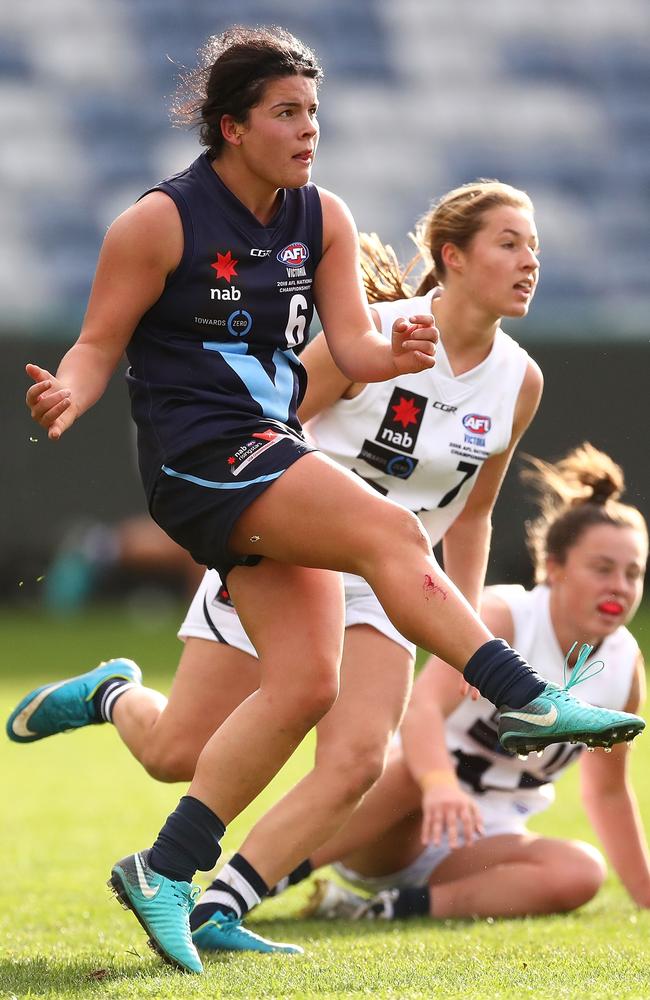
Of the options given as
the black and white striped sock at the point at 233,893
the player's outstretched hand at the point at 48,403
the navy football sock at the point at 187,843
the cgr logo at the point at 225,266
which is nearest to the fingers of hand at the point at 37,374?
the player's outstretched hand at the point at 48,403

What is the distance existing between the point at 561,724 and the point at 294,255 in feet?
3.91

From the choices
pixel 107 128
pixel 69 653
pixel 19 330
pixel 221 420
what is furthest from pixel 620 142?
pixel 221 420

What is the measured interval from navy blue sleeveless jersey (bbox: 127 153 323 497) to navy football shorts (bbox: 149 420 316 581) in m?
0.02

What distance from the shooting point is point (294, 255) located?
3.35 metres

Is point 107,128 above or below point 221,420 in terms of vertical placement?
above

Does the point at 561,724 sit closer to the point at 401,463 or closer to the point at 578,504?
the point at 401,463

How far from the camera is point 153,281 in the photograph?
125 inches

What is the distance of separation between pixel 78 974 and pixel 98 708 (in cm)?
122

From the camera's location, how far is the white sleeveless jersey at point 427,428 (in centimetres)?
397

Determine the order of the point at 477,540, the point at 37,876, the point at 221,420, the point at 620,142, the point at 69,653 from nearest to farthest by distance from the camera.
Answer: the point at 221,420 → the point at 477,540 → the point at 37,876 → the point at 69,653 → the point at 620,142

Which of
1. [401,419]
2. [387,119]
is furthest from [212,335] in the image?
[387,119]

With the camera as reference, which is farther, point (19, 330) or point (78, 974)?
point (19, 330)

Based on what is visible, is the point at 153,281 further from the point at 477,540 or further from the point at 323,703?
the point at 477,540

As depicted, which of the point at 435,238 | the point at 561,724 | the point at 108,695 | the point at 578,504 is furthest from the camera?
the point at 578,504
